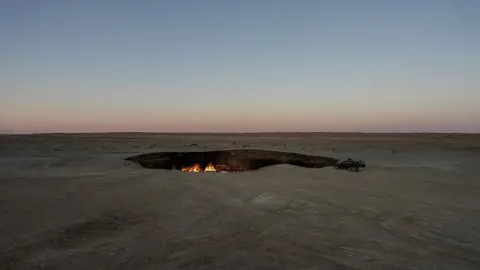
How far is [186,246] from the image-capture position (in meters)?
4.79

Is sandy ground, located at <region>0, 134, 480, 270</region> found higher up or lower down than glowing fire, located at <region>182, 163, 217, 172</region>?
higher up

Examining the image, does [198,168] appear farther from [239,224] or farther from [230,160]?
[239,224]

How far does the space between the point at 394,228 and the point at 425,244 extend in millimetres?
835

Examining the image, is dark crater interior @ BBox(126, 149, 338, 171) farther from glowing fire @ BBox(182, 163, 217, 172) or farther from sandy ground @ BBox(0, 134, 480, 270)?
sandy ground @ BBox(0, 134, 480, 270)

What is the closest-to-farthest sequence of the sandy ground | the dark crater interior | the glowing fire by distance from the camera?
the sandy ground → the glowing fire → the dark crater interior

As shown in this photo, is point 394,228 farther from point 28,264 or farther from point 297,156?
point 297,156

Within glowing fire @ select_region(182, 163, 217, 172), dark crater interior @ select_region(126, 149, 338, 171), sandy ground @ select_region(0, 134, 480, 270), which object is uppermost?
dark crater interior @ select_region(126, 149, 338, 171)

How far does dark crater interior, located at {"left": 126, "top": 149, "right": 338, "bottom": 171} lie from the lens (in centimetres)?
1722

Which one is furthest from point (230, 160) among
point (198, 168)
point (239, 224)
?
point (239, 224)

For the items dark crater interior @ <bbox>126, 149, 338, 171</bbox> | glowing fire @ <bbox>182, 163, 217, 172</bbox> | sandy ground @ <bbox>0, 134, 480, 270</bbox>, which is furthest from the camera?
dark crater interior @ <bbox>126, 149, 338, 171</bbox>

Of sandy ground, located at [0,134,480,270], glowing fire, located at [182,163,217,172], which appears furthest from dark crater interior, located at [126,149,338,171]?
sandy ground, located at [0,134,480,270]

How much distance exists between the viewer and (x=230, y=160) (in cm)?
1759

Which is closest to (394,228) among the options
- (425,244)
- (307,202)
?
(425,244)

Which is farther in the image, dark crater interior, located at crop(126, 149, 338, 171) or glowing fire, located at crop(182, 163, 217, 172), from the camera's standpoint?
dark crater interior, located at crop(126, 149, 338, 171)
